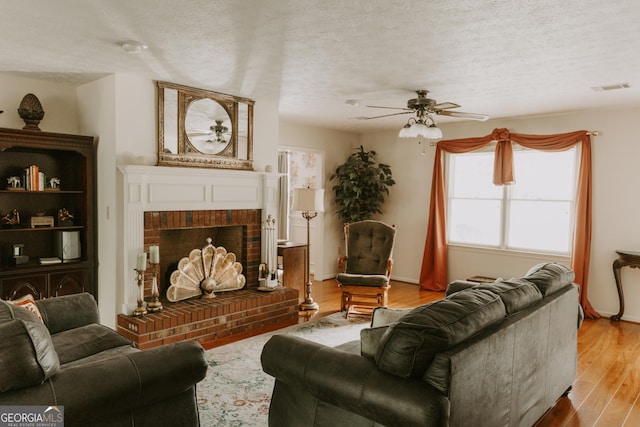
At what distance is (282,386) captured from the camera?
2.31 m

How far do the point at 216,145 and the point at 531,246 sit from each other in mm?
4249

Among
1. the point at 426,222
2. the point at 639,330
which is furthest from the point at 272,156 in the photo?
the point at 639,330

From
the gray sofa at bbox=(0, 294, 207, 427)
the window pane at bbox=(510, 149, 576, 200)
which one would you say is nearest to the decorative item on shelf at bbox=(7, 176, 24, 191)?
the gray sofa at bbox=(0, 294, 207, 427)

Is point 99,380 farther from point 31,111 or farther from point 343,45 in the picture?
point 31,111

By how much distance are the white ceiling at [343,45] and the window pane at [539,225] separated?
5.36ft

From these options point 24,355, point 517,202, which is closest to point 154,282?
point 24,355

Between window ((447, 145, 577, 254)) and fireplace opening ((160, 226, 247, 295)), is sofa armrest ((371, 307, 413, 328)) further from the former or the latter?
window ((447, 145, 577, 254))

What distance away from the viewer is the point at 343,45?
3066 millimetres

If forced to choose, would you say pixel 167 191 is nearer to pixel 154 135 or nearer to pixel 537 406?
pixel 154 135

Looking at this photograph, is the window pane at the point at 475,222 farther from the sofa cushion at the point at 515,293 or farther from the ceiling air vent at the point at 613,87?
the sofa cushion at the point at 515,293

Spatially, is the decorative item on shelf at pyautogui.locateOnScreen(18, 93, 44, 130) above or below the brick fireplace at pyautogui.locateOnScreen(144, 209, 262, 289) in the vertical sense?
above

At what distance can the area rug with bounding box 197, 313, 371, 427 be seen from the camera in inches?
109

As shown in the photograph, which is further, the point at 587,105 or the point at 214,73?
the point at 587,105

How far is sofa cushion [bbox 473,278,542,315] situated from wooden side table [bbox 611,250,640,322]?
304cm
